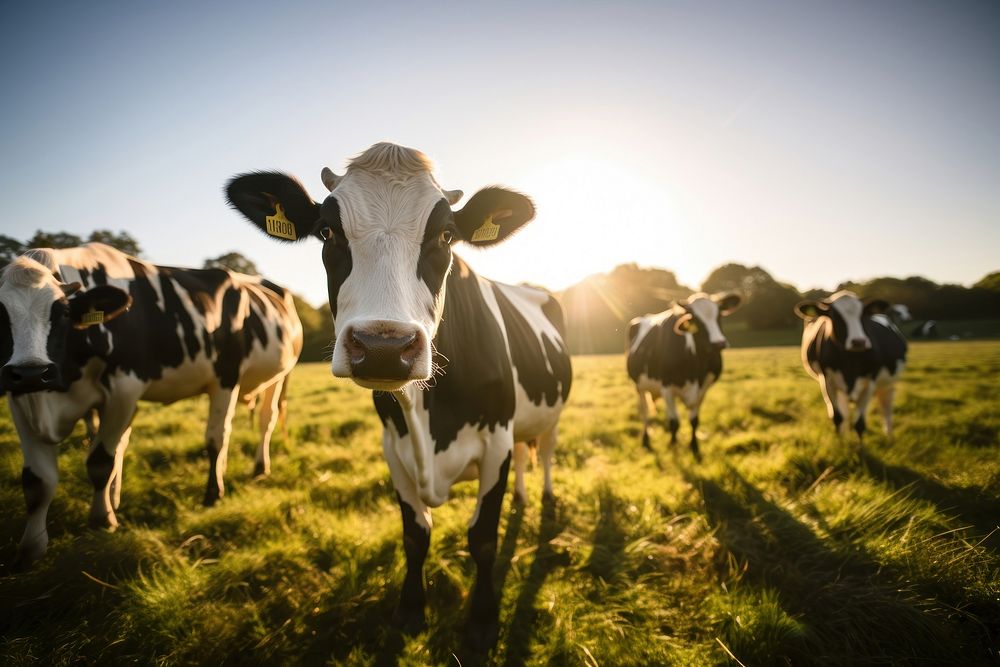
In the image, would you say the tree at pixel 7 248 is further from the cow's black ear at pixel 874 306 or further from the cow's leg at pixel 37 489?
the cow's black ear at pixel 874 306

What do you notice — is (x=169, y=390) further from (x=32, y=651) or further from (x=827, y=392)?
(x=827, y=392)

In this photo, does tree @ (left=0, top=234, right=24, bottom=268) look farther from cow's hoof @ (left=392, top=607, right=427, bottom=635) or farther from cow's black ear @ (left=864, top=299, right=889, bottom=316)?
cow's black ear @ (left=864, top=299, right=889, bottom=316)

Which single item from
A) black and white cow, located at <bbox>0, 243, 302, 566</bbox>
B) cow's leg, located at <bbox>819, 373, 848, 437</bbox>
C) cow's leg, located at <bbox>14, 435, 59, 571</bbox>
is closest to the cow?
cow's leg, located at <bbox>819, 373, 848, 437</bbox>

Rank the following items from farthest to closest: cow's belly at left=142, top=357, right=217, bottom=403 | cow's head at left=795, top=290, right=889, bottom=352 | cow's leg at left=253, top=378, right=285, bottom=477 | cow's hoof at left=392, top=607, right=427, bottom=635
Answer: cow's head at left=795, top=290, right=889, bottom=352, cow's leg at left=253, top=378, right=285, bottom=477, cow's belly at left=142, top=357, right=217, bottom=403, cow's hoof at left=392, top=607, right=427, bottom=635

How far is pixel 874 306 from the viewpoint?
6613 millimetres

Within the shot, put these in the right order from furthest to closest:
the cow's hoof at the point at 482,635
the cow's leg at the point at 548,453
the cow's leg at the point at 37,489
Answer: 1. the cow's leg at the point at 548,453
2. the cow's leg at the point at 37,489
3. the cow's hoof at the point at 482,635

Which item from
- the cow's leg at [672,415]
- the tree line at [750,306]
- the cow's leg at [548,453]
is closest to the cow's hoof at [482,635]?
the cow's leg at [548,453]

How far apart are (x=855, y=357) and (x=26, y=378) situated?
9428 mm

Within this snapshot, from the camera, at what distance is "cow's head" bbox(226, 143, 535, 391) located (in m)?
1.59

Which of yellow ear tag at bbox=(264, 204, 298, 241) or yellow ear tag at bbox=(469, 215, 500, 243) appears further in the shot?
yellow ear tag at bbox=(469, 215, 500, 243)

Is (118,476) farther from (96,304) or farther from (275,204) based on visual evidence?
(275,204)

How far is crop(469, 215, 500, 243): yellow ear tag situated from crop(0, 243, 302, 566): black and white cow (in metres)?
2.82

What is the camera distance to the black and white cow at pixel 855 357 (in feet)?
→ 21.0

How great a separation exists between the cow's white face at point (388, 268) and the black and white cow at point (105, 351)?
2472 millimetres
